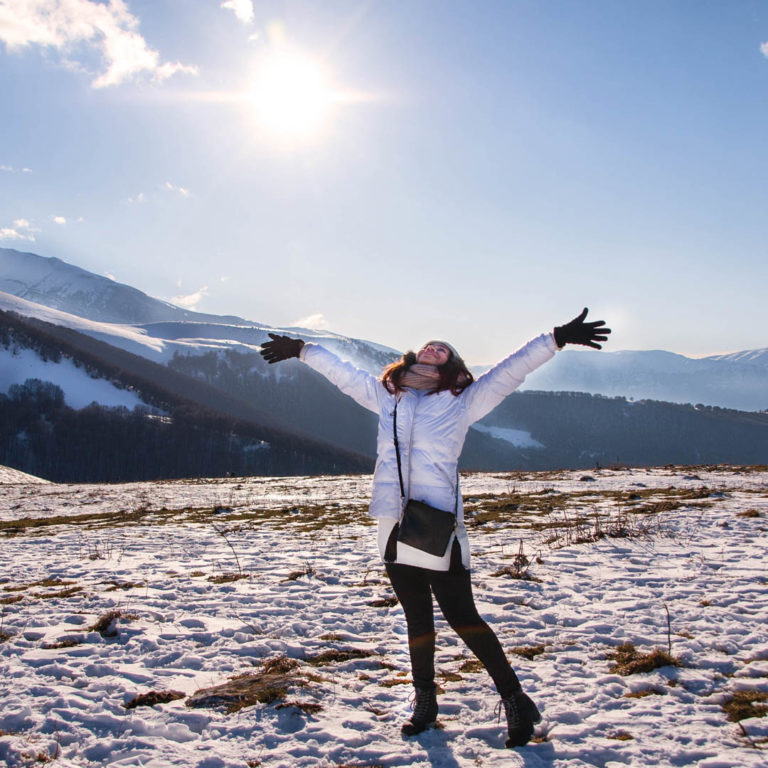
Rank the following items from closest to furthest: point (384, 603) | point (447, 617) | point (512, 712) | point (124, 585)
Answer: point (512, 712) < point (447, 617) < point (384, 603) < point (124, 585)

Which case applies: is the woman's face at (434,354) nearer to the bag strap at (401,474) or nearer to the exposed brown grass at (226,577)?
the bag strap at (401,474)

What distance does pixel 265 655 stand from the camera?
5.85 metres

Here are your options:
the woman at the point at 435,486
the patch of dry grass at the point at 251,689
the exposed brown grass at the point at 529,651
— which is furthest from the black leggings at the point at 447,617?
the exposed brown grass at the point at 529,651

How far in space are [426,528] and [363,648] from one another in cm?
301

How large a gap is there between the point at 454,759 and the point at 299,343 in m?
3.95

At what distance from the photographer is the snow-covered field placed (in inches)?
158

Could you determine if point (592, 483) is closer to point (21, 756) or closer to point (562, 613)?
point (562, 613)

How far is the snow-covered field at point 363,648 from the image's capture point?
400cm

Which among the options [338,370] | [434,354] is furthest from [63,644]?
[434,354]

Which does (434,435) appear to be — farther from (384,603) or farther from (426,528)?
(384,603)

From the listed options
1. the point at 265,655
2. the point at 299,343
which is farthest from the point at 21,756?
the point at 299,343

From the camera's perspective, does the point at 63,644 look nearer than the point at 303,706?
No

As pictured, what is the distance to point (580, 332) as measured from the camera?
4316 mm

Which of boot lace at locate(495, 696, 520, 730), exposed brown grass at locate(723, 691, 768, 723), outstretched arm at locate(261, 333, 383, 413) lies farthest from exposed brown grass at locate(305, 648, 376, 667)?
exposed brown grass at locate(723, 691, 768, 723)
